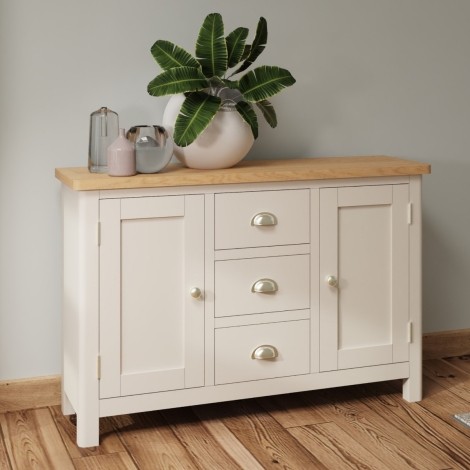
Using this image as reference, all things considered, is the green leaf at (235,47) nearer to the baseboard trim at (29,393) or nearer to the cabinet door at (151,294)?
the cabinet door at (151,294)

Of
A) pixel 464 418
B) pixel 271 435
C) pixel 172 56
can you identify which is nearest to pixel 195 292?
pixel 271 435

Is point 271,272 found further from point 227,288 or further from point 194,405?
point 194,405

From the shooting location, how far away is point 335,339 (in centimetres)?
300

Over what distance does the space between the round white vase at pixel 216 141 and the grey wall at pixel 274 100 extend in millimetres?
262

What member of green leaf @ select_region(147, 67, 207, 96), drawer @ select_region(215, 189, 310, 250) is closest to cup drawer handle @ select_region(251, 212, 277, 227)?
drawer @ select_region(215, 189, 310, 250)

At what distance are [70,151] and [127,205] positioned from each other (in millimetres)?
466

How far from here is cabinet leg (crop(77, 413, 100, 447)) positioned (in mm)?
2746

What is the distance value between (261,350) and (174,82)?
2.95 ft

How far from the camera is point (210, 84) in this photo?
114 inches

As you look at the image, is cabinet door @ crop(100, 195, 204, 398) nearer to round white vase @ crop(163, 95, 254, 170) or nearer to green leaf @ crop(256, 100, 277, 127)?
round white vase @ crop(163, 95, 254, 170)

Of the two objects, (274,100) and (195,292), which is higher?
(274,100)

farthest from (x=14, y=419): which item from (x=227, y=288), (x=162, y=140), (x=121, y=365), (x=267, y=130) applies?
(x=267, y=130)

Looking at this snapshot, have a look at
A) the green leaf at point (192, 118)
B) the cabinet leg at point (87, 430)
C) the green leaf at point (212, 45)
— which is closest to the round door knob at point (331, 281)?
the green leaf at point (192, 118)

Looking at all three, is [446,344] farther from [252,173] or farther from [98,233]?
[98,233]
